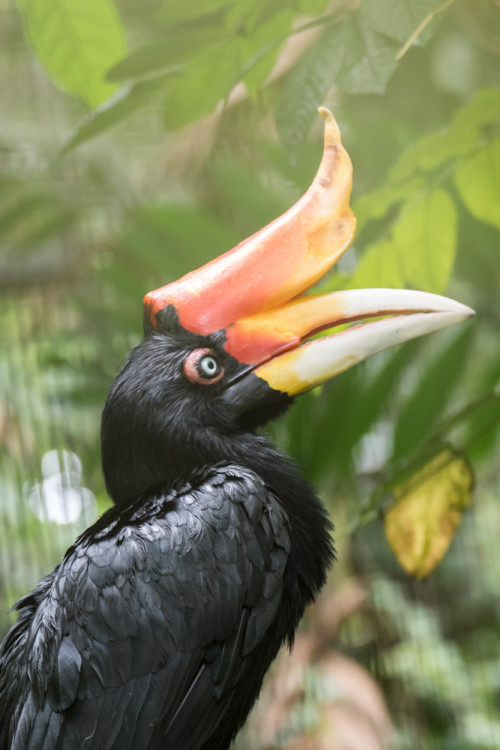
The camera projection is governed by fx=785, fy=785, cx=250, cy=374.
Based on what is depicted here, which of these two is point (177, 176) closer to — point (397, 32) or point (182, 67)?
point (182, 67)

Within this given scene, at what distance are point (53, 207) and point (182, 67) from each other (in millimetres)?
344

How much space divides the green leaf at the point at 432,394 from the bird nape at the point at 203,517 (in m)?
0.35

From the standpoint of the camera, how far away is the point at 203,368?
1.93 ft

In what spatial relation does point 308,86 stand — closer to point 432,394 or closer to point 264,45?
point 264,45

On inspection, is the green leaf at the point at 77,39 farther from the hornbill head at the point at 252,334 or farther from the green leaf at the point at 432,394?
the green leaf at the point at 432,394

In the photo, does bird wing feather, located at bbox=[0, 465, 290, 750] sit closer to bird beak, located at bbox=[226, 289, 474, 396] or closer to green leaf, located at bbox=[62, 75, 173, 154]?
bird beak, located at bbox=[226, 289, 474, 396]

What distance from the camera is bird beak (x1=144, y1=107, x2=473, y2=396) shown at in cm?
56

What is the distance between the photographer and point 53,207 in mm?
998

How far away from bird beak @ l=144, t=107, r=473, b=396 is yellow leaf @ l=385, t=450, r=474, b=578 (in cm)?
25

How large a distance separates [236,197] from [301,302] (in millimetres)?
369

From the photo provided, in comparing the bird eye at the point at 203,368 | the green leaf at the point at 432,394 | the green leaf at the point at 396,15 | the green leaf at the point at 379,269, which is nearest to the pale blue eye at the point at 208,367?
the bird eye at the point at 203,368

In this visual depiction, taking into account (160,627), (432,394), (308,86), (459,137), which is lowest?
(432,394)

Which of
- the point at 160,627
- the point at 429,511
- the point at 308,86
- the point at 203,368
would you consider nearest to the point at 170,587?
the point at 160,627

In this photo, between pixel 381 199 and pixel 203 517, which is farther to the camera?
pixel 381 199
